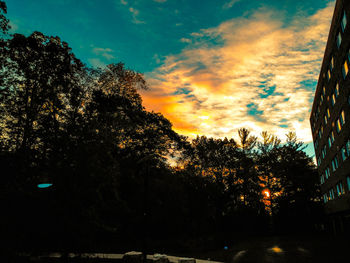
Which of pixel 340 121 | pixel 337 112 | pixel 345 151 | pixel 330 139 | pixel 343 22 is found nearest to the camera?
pixel 343 22

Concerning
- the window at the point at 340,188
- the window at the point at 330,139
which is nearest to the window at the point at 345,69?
the window at the point at 330,139

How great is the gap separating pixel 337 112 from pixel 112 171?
1153 inches

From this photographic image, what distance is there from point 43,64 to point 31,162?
37.2 feet

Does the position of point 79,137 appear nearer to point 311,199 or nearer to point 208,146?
point 208,146

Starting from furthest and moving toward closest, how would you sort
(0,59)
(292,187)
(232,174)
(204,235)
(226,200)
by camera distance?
(292,187)
(232,174)
(226,200)
(204,235)
(0,59)

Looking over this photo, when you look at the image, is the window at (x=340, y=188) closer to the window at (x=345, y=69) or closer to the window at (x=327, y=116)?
the window at (x=327, y=116)

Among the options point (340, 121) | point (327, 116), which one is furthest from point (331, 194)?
point (340, 121)

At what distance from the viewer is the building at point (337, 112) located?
25594mm

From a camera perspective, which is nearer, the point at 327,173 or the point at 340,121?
the point at 340,121

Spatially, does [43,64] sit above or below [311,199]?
above

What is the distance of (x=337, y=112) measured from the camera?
30219 millimetres

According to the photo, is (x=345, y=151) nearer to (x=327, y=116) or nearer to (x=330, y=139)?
(x=330, y=139)

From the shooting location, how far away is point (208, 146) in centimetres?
4719

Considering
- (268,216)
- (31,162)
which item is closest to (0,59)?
(31,162)
